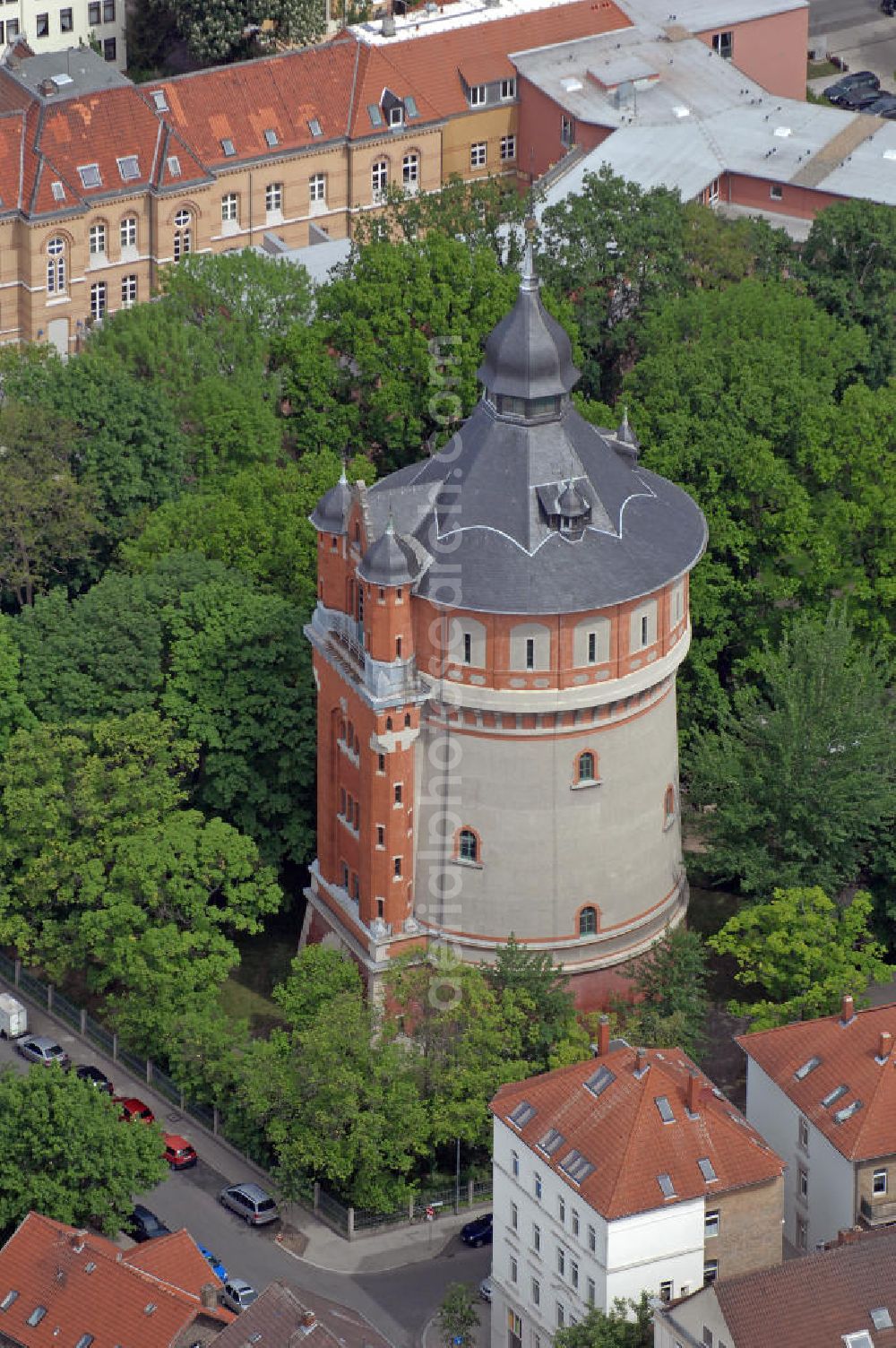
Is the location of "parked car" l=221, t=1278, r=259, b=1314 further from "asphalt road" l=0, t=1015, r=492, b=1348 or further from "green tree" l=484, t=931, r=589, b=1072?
"green tree" l=484, t=931, r=589, b=1072

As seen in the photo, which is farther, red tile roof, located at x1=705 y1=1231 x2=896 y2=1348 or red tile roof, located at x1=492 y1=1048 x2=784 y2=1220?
red tile roof, located at x1=492 y1=1048 x2=784 y2=1220

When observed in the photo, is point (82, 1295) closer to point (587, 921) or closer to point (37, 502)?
point (587, 921)

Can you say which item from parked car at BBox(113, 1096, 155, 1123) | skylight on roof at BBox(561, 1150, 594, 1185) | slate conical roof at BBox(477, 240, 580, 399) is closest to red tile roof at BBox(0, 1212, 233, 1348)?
parked car at BBox(113, 1096, 155, 1123)

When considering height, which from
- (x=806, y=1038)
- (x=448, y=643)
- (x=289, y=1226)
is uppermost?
(x=448, y=643)

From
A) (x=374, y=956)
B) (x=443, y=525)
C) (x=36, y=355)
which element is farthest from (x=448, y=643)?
(x=36, y=355)

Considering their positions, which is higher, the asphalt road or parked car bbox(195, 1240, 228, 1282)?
parked car bbox(195, 1240, 228, 1282)

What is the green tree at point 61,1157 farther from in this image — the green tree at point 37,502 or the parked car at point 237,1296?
the green tree at point 37,502

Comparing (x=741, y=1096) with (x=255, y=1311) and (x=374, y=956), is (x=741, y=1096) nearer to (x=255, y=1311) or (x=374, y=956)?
(x=374, y=956)
